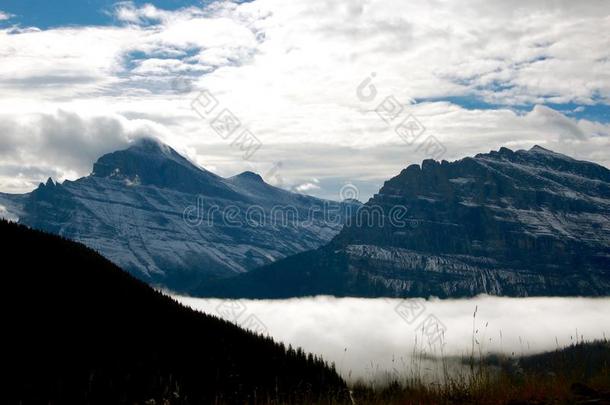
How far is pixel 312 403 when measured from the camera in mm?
16531

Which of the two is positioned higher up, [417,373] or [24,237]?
[24,237]

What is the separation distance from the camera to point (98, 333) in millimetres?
115500

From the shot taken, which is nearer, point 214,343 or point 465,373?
point 465,373

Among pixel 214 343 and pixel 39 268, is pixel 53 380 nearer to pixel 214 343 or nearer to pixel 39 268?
pixel 214 343

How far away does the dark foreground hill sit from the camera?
293 feet

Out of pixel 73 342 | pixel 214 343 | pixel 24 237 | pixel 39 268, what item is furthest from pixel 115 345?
pixel 24 237

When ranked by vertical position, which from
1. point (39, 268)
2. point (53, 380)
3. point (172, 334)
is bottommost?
point (53, 380)

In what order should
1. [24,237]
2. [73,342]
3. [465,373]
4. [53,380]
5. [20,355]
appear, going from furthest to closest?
[24,237] → [73,342] → [20,355] → [53,380] → [465,373]

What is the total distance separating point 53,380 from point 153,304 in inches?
2200

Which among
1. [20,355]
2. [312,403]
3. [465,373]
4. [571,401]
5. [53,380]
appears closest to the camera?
[571,401]

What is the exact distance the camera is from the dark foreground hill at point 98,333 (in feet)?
293

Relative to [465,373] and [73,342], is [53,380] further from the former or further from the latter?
[465,373]

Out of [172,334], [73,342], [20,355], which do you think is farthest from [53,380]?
[172,334]

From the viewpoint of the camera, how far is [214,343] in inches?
4857
